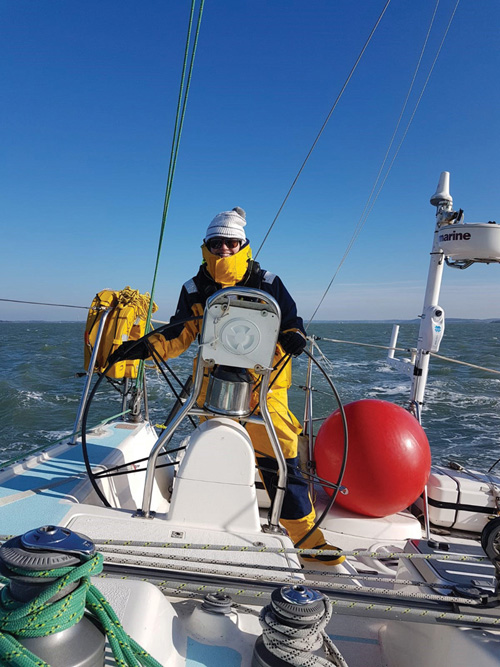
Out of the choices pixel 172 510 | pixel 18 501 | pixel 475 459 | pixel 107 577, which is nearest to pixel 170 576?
pixel 107 577

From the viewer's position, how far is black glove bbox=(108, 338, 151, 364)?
5.02ft

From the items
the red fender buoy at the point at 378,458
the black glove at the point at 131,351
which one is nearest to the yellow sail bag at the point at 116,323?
the black glove at the point at 131,351

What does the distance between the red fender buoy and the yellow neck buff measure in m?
1.03

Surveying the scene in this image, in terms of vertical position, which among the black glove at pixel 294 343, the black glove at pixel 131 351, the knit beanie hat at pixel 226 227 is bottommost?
the black glove at pixel 131 351

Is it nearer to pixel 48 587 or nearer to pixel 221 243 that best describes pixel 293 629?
pixel 48 587

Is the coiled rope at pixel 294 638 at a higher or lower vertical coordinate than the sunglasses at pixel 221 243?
lower

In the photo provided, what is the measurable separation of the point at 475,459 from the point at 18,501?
19.3 ft

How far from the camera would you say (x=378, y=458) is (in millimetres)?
2176

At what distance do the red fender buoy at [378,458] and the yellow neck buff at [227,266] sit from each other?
3.37 ft

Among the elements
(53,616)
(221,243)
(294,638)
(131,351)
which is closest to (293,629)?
(294,638)

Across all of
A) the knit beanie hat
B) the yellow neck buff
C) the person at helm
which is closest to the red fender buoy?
the person at helm

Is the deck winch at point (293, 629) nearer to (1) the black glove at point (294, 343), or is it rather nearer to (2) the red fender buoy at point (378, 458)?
(1) the black glove at point (294, 343)

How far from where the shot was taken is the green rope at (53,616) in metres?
0.64

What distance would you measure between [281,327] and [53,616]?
1.40m
